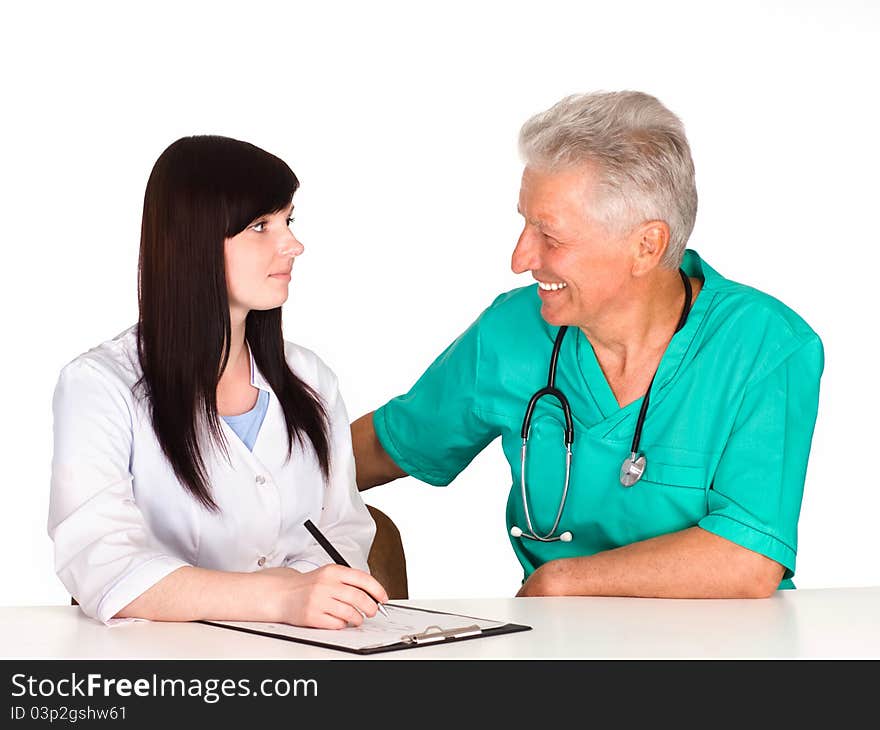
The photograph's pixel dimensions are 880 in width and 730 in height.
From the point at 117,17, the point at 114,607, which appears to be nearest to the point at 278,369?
the point at 114,607

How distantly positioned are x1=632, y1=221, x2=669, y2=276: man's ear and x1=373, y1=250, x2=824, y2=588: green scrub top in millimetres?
107

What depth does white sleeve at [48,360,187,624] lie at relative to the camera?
1583 mm

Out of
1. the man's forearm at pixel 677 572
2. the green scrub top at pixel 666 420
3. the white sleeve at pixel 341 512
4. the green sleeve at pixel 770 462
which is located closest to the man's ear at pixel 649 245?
Answer: the green scrub top at pixel 666 420

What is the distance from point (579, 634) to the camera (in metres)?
1.49

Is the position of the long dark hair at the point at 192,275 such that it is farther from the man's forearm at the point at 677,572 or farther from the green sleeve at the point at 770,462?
the green sleeve at the point at 770,462

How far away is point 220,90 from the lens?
11.1 ft

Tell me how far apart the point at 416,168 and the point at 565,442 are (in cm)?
158

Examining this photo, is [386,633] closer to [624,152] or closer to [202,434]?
[202,434]

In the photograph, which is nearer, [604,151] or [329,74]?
[604,151]

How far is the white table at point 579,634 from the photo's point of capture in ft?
4.55

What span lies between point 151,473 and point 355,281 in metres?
1.70

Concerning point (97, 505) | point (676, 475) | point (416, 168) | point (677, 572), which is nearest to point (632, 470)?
point (676, 475)
